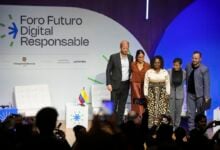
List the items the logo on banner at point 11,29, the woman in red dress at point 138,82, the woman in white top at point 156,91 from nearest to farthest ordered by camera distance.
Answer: the woman in white top at point 156,91, the woman in red dress at point 138,82, the logo on banner at point 11,29

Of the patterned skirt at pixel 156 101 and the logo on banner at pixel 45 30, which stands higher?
the logo on banner at pixel 45 30

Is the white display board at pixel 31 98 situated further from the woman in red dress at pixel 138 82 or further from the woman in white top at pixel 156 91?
the woman in white top at pixel 156 91

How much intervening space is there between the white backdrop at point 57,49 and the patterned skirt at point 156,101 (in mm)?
1720

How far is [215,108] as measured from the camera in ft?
34.0

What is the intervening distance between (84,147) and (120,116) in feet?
18.7

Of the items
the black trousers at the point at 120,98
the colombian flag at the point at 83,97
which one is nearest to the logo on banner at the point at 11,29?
the colombian flag at the point at 83,97

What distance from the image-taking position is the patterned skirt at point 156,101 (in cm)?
872

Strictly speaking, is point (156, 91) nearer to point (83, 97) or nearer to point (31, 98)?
point (83, 97)

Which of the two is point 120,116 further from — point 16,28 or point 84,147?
point 84,147

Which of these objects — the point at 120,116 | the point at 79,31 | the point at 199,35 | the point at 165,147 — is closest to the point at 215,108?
the point at 199,35

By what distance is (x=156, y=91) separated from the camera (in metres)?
8.72

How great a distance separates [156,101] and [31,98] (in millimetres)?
2551

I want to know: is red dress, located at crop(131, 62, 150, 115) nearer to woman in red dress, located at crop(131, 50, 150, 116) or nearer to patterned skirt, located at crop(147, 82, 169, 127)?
woman in red dress, located at crop(131, 50, 150, 116)

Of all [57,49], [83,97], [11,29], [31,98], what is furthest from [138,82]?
[11,29]
